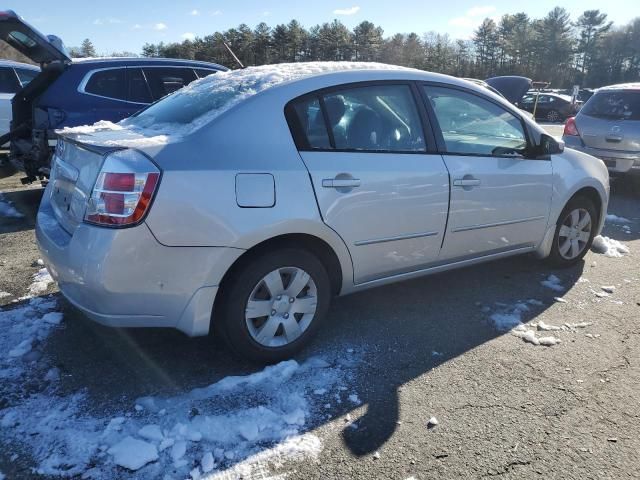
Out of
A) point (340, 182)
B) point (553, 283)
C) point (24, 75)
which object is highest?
point (24, 75)

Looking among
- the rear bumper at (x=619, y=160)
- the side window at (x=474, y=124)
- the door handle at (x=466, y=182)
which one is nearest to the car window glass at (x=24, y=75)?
the side window at (x=474, y=124)

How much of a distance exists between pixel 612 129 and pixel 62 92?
7.68m

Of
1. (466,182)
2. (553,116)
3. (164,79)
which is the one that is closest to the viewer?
(466,182)

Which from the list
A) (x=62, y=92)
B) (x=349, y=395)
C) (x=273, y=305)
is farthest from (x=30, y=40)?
(x=349, y=395)

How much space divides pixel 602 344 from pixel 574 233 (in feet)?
4.95

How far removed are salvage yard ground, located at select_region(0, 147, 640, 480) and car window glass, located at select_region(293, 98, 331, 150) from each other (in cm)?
127

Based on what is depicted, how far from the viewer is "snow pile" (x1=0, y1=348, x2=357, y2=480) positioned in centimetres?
225

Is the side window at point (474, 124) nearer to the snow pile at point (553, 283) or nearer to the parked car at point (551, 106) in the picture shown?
the snow pile at point (553, 283)

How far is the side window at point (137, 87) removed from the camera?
6.65 m

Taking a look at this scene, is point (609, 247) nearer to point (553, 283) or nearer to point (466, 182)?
point (553, 283)

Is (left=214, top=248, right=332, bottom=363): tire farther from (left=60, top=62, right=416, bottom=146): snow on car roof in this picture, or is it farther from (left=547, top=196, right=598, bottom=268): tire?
(left=547, top=196, right=598, bottom=268): tire

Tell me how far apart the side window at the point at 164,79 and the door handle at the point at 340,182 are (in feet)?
15.0

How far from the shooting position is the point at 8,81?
30.7 feet

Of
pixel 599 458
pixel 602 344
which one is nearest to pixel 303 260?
pixel 599 458
